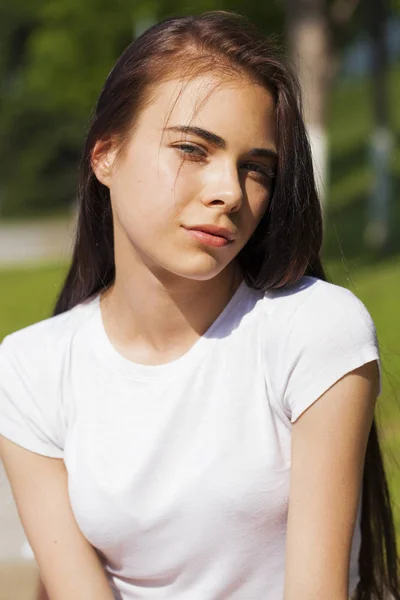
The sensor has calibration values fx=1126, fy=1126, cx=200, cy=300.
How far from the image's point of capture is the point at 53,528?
7.88ft

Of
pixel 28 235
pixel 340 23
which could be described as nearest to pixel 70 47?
pixel 28 235

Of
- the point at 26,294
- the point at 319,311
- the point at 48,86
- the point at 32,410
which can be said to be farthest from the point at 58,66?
the point at 319,311

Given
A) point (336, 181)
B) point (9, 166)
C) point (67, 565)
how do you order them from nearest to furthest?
point (67, 565) < point (336, 181) < point (9, 166)

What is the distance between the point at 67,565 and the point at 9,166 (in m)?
23.0

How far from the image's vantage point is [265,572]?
228 centimetres

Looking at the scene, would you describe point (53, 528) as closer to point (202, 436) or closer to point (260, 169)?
point (202, 436)

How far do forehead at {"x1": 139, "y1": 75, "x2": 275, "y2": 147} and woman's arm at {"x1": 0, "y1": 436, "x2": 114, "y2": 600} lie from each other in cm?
77

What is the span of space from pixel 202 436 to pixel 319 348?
0.97 feet

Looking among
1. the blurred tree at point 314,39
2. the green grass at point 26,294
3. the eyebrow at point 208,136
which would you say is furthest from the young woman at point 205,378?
the blurred tree at point 314,39

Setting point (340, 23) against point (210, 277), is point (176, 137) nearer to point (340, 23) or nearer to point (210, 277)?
point (210, 277)

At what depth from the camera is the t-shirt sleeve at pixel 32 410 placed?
7.93 ft

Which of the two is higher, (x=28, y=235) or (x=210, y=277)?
(x=210, y=277)

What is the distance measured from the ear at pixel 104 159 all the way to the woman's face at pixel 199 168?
0.12 m

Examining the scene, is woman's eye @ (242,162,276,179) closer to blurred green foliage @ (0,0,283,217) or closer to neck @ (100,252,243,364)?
neck @ (100,252,243,364)
